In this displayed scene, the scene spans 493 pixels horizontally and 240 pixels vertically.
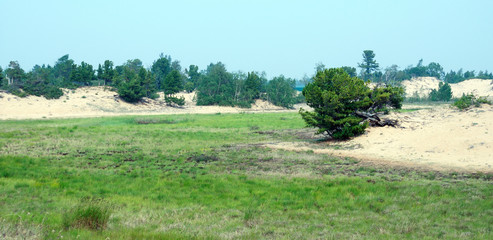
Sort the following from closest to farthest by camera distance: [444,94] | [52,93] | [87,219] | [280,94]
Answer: [87,219]
[52,93]
[444,94]
[280,94]

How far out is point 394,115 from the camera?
2866cm

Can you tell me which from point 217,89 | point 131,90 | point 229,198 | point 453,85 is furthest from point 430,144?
point 453,85

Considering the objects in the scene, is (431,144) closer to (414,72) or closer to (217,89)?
(217,89)

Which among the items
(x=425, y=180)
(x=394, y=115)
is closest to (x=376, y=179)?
(x=425, y=180)

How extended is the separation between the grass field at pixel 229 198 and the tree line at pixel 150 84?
48493 millimetres

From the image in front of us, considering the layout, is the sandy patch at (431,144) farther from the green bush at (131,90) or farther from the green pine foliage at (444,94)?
the green pine foliage at (444,94)

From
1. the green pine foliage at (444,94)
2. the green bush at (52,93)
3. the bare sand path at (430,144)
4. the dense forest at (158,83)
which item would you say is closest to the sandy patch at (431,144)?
the bare sand path at (430,144)

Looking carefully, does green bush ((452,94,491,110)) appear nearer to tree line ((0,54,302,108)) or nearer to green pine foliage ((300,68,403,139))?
green pine foliage ((300,68,403,139))

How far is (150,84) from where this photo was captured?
7500cm

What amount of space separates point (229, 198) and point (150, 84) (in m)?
66.5

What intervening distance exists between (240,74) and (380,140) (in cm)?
7091

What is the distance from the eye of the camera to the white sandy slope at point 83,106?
171 feet

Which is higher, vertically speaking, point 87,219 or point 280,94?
point 280,94

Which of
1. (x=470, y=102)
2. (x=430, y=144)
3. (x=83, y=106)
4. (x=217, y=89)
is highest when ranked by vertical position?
(x=217, y=89)
